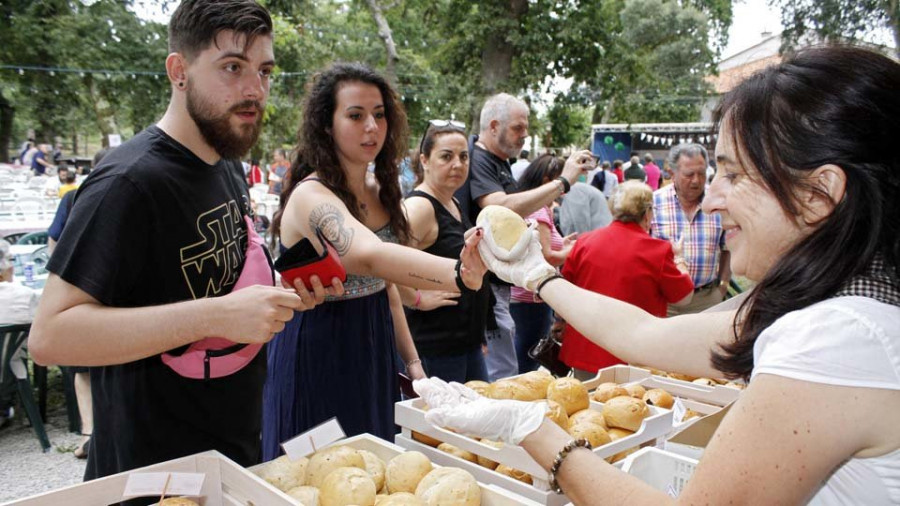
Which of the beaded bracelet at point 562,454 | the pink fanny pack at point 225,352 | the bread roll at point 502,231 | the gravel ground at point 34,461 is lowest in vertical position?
the gravel ground at point 34,461

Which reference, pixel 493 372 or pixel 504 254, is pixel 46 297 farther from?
pixel 493 372

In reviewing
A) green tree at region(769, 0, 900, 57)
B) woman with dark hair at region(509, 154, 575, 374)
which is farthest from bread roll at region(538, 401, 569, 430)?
green tree at region(769, 0, 900, 57)

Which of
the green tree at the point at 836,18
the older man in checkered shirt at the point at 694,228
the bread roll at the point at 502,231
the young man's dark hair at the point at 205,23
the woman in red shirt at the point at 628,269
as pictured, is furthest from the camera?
the green tree at the point at 836,18

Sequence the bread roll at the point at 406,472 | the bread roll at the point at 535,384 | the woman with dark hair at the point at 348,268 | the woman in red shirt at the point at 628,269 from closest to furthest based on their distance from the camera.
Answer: the bread roll at the point at 406,472 → the bread roll at the point at 535,384 → the woman with dark hair at the point at 348,268 → the woman in red shirt at the point at 628,269

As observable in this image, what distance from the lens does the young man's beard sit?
1687 millimetres

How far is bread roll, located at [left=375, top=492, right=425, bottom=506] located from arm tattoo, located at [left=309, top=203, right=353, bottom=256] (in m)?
0.91

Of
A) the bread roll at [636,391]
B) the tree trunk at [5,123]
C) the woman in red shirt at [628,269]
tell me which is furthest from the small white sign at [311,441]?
the tree trunk at [5,123]

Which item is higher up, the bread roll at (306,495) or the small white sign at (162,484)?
the small white sign at (162,484)

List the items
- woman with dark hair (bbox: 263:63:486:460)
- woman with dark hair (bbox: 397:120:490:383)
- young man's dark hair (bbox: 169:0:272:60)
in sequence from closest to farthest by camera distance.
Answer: young man's dark hair (bbox: 169:0:272:60) < woman with dark hair (bbox: 263:63:486:460) < woman with dark hair (bbox: 397:120:490:383)

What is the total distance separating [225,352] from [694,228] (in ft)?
11.2

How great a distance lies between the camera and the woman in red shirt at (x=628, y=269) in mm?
3375

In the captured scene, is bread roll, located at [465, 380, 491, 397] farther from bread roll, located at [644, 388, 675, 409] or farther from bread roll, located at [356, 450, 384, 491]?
bread roll, located at [644, 388, 675, 409]

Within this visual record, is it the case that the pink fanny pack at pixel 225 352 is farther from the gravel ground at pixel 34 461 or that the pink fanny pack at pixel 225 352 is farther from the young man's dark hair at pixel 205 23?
the gravel ground at pixel 34 461

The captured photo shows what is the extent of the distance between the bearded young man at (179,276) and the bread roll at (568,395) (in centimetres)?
82
